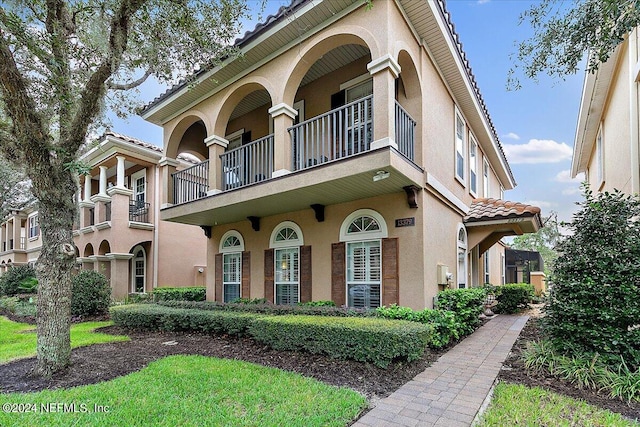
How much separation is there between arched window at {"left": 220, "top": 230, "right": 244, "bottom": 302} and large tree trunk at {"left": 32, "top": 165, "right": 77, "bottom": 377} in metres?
5.58

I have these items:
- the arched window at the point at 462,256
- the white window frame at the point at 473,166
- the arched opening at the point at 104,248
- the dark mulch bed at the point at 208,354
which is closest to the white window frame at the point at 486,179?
the white window frame at the point at 473,166

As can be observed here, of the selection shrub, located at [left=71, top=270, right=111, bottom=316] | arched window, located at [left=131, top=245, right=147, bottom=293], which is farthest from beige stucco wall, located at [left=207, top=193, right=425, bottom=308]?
arched window, located at [left=131, top=245, right=147, bottom=293]

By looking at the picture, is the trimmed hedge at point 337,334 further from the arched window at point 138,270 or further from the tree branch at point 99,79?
the arched window at point 138,270

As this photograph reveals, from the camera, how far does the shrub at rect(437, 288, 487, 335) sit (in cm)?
775

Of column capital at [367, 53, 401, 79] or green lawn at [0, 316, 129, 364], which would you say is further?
green lawn at [0, 316, 129, 364]

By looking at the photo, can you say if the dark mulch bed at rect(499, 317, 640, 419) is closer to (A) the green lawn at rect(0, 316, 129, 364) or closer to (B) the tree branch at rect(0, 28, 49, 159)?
(B) the tree branch at rect(0, 28, 49, 159)

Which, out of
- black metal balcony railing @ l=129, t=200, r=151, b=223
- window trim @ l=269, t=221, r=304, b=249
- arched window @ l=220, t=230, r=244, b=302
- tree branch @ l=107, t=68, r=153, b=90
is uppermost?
tree branch @ l=107, t=68, r=153, b=90

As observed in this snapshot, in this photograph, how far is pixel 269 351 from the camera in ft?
22.6

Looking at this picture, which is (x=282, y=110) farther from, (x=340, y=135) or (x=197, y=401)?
(x=197, y=401)

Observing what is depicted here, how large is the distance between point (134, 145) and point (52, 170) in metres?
11.7

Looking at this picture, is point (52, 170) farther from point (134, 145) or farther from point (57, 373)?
point (134, 145)

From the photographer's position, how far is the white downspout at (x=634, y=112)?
7.21m

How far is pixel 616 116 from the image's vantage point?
31.4 ft

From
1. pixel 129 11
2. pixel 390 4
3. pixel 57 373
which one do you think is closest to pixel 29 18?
pixel 129 11
